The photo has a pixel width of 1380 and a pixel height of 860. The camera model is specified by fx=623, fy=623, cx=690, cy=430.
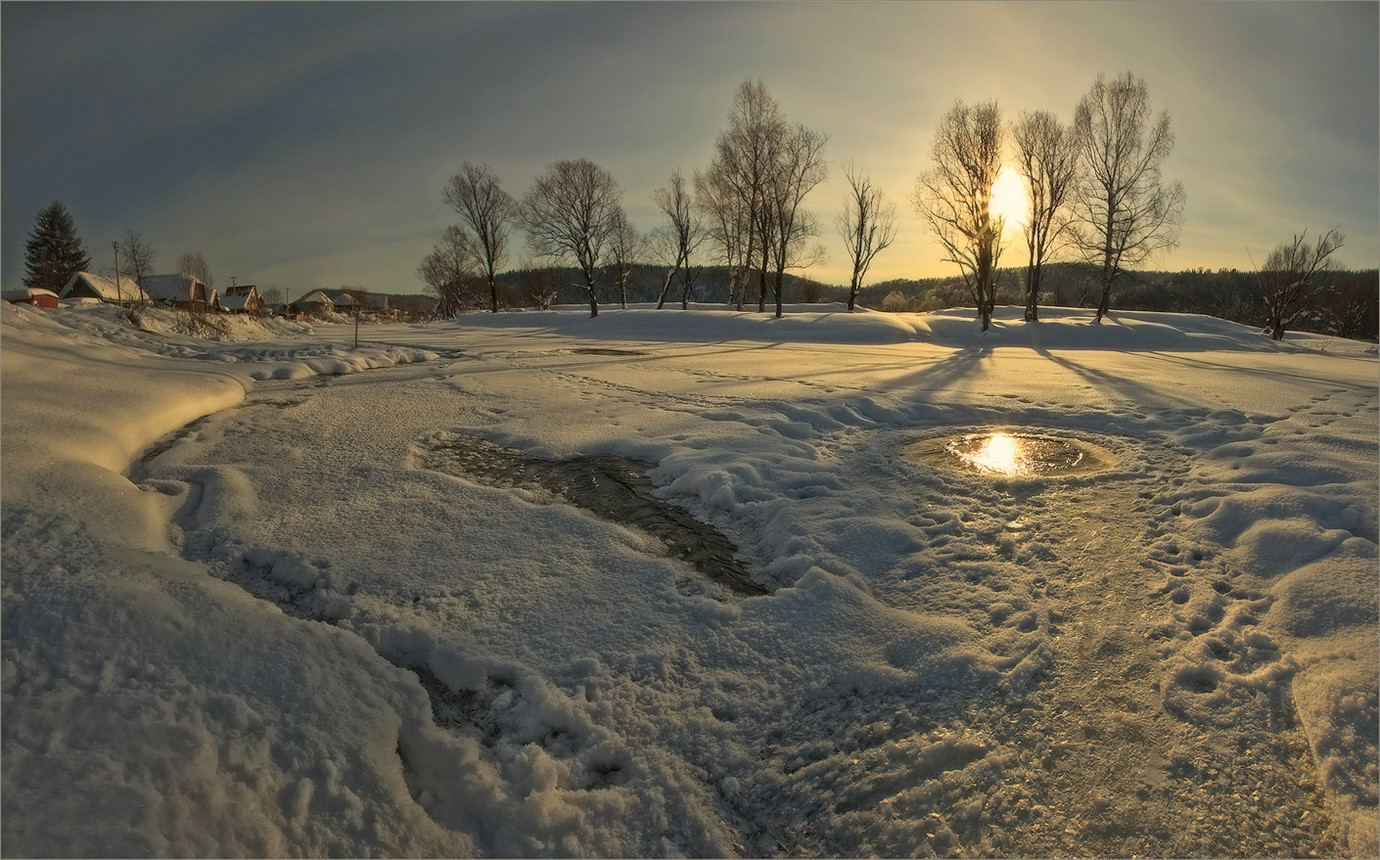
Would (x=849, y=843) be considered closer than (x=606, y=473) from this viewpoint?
Yes

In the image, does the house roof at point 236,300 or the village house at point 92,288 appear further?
the house roof at point 236,300

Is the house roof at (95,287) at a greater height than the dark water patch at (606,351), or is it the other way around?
the house roof at (95,287)

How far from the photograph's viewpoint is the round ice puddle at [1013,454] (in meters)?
4.95

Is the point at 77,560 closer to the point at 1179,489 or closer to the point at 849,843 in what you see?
the point at 849,843

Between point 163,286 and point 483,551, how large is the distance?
6284cm

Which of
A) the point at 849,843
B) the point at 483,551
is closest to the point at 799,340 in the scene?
the point at 483,551

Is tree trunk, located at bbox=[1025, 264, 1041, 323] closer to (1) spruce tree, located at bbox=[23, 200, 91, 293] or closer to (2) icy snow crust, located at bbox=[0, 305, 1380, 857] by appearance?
(2) icy snow crust, located at bbox=[0, 305, 1380, 857]

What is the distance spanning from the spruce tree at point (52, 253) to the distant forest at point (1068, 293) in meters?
32.6

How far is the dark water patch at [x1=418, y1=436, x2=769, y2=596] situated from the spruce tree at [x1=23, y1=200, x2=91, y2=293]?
228ft

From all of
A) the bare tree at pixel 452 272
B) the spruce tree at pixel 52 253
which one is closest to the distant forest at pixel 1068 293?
the bare tree at pixel 452 272

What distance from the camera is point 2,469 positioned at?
9.93ft

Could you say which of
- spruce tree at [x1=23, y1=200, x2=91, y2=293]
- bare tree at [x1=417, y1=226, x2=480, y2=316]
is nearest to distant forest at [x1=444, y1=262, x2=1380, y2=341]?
bare tree at [x1=417, y1=226, x2=480, y2=316]

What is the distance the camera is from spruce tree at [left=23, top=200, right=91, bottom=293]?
52.0 metres

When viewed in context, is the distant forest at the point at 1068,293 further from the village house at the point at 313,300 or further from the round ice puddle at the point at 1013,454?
the round ice puddle at the point at 1013,454
